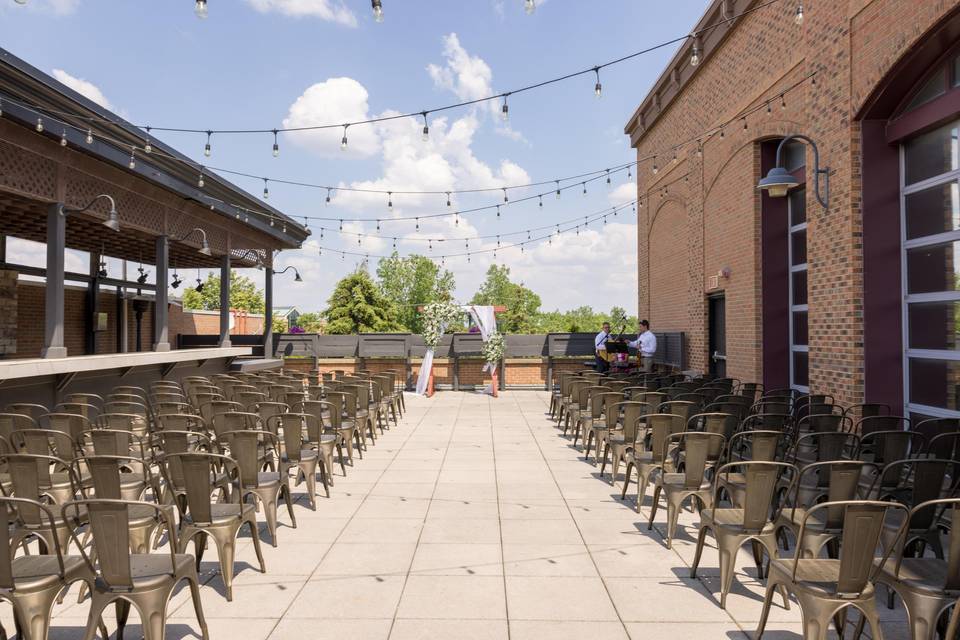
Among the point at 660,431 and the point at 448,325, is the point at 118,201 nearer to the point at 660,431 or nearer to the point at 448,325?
the point at 448,325

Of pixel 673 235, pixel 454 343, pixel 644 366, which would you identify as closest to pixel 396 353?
pixel 454 343

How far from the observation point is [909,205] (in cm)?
755

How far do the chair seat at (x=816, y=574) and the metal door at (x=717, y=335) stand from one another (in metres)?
9.23

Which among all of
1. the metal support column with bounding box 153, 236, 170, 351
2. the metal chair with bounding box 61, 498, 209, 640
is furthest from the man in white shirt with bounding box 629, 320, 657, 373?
the metal chair with bounding box 61, 498, 209, 640

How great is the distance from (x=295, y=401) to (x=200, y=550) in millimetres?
4001

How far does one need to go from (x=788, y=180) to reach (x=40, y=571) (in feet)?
25.7

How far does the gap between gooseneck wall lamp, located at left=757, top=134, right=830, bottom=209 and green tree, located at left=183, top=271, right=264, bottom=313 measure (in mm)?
43666

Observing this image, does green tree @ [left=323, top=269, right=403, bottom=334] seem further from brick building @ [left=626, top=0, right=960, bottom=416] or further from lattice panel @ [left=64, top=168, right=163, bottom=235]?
brick building @ [left=626, top=0, right=960, bottom=416]

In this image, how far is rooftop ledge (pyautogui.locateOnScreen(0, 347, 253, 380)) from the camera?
774 cm

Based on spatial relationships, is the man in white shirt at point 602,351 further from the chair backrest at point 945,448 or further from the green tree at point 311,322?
the green tree at point 311,322

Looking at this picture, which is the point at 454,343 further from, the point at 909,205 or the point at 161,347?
the point at 909,205

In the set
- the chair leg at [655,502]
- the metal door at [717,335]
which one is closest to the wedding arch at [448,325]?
the metal door at [717,335]

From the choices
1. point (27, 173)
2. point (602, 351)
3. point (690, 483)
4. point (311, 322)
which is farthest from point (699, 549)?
point (311, 322)

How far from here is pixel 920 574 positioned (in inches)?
126
